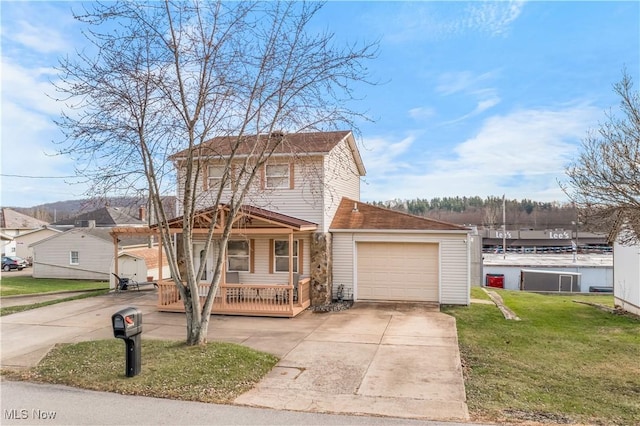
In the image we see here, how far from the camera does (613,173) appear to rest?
818cm

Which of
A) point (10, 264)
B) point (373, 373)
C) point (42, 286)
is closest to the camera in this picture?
point (373, 373)

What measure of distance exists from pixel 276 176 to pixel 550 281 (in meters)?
23.1

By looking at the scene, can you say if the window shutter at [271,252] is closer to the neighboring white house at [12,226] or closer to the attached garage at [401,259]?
the attached garage at [401,259]

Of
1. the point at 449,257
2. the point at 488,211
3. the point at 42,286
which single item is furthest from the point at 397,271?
the point at 488,211

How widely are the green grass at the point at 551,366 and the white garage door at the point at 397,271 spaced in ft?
4.71

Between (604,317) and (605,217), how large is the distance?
7.08 m

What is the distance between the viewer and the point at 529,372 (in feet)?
24.8

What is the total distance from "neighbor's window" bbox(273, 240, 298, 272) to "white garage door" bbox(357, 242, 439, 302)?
2201 mm

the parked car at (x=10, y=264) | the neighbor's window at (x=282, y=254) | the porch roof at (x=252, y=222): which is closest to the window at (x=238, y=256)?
the neighbor's window at (x=282, y=254)

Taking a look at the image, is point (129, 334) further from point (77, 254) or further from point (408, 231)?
point (77, 254)

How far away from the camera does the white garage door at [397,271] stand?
14906 mm

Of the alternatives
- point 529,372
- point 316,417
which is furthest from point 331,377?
point 529,372

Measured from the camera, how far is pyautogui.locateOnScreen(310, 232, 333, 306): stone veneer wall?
47.9ft

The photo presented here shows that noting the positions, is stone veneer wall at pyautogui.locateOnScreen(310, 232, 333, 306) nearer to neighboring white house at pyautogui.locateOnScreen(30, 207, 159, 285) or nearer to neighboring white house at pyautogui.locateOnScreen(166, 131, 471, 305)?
neighboring white house at pyautogui.locateOnScreen(166, 131, 471, 305)
